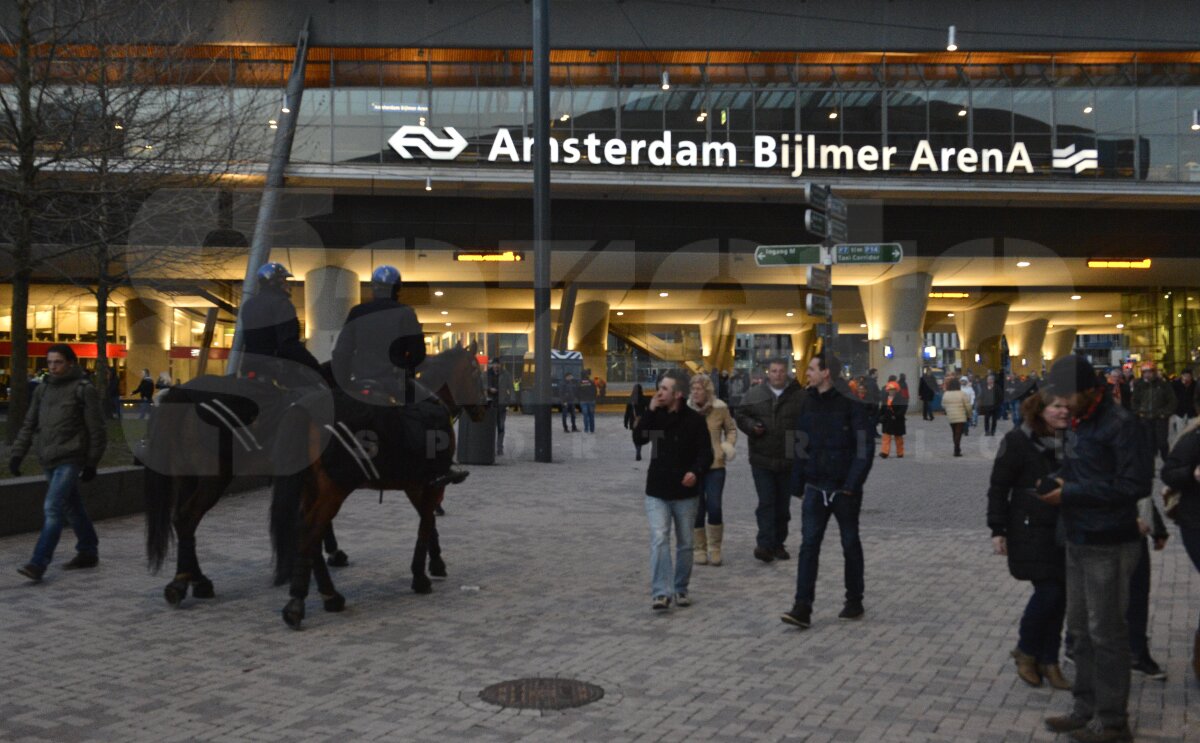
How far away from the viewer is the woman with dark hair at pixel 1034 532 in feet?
20.6

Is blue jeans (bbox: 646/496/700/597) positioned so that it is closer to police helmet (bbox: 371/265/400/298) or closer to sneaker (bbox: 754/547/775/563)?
sneaker (bbox: 754/547/775/563)

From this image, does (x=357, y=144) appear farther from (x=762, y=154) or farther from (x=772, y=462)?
(x=772, y=462)

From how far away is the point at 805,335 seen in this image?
2675 inches

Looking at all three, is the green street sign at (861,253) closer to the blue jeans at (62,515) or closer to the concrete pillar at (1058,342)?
the blue jeans at (62,515)

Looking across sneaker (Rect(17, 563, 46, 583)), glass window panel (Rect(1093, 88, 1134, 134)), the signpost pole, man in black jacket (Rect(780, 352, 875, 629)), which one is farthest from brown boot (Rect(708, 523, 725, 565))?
glass window panel (Rect(1093, 88, 1134, 134))

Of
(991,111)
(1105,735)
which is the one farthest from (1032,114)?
(1105,735)

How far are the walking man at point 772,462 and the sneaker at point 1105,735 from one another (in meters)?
5.40

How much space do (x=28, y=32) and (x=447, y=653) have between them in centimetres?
1141

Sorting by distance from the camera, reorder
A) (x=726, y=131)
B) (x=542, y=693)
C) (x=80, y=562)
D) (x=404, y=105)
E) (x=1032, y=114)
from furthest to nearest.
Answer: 1. (x=1032, y=114)
2. (x=726, y=131)
3. (x=404, y=105)
4. (x=80, y=562)
5. (x=542, y=693)

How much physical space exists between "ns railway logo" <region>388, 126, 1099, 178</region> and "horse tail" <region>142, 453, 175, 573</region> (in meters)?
24.4

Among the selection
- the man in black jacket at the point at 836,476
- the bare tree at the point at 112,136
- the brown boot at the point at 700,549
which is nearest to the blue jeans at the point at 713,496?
the brown boot at the point at 700,549

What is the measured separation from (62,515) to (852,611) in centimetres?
651

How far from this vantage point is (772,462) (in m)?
10.9

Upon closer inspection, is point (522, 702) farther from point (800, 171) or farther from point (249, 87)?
point (800, 171)
